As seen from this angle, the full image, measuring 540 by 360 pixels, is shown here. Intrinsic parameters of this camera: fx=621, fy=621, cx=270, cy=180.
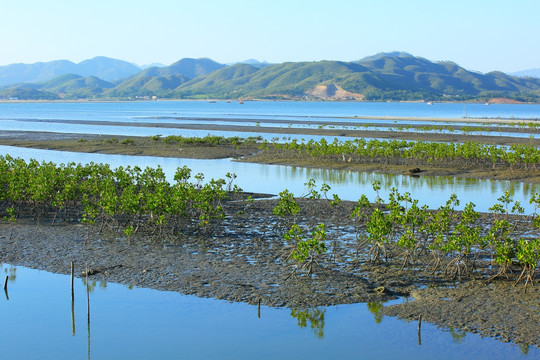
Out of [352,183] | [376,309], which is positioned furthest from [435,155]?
[376,309]

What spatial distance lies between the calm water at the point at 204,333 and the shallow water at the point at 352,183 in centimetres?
1670

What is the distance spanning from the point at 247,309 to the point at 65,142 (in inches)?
2249

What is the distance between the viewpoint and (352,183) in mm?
39688

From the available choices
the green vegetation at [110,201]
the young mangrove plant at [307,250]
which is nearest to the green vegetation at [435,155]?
the green vegetation at [110,201]

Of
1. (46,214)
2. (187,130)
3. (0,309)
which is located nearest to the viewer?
(0,309)

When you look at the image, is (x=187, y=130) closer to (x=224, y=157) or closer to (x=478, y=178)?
(x=224, y=157)

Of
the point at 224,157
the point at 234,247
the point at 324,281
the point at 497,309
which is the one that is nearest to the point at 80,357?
the point at 324,281

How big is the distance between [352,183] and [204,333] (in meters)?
25.4

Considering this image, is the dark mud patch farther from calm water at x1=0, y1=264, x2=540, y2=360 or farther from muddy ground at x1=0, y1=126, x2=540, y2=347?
calm water at x1=0, y1=264, x2=540, y2=360

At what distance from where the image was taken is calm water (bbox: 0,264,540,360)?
14.5m

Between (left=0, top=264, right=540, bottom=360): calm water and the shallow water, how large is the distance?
54.8 feet

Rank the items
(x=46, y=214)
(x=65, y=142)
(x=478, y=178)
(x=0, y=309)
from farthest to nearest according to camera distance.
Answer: (x=65, y=142)
(x=478, y=178)
(x=46, y=214)
(x=0, y=309)

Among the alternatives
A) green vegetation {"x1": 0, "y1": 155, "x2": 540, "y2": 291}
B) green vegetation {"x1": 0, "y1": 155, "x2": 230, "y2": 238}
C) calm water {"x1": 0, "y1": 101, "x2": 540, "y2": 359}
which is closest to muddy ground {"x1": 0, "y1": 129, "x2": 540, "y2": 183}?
green vegetation {"x1": 0, "y1": 155, "x2": 540, "y2": 291}

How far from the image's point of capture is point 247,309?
54.2ft
